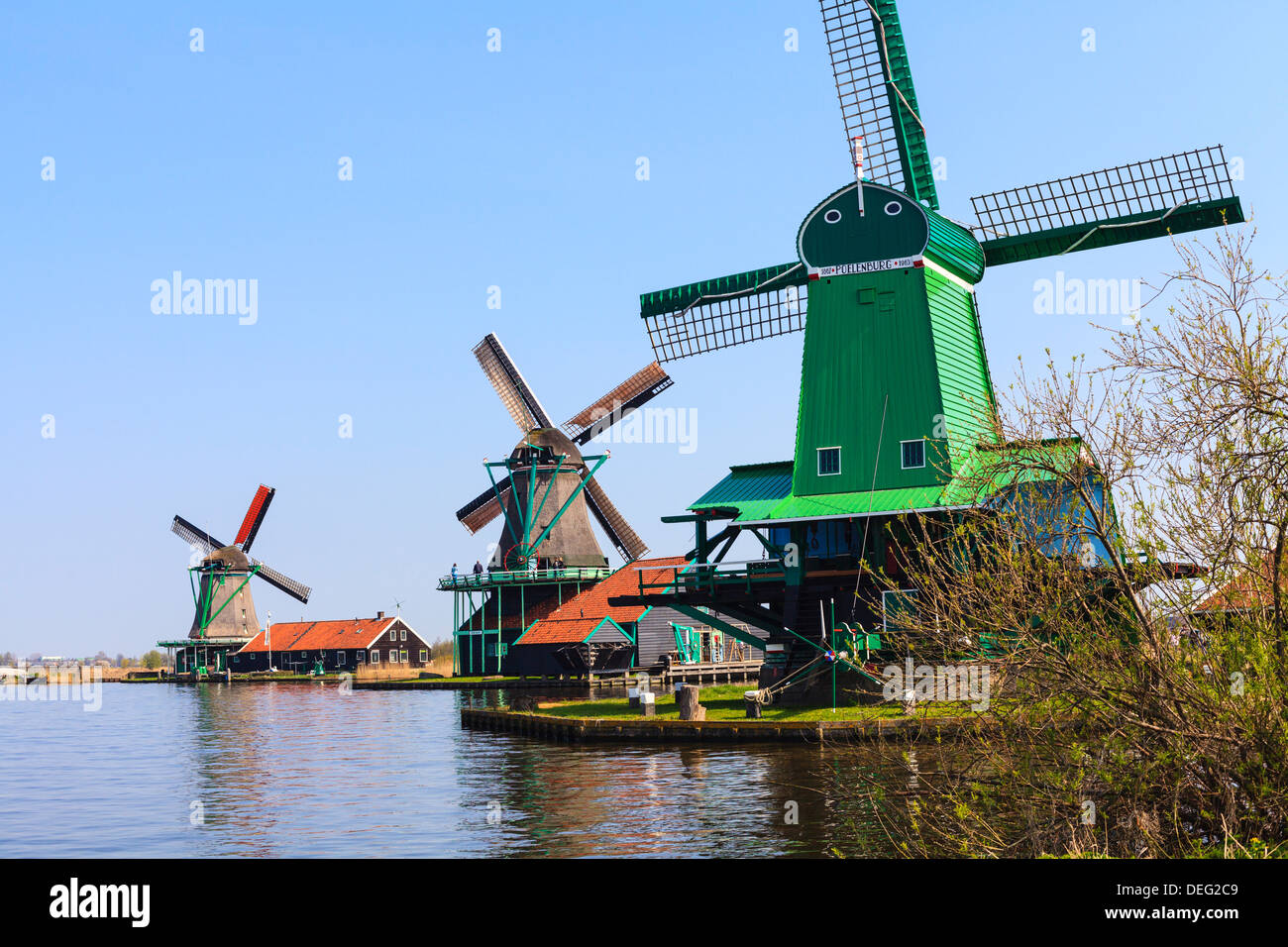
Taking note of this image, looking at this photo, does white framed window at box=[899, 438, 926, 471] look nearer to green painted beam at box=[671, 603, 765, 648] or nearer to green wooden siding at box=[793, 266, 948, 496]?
green wooden siding at box=[793, 266, 948, 496]

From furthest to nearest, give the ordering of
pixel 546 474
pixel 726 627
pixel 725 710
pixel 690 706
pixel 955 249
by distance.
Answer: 1. pixel 546 474
2. pixel 726 627
3. pixel 955 249
4. pixel 725 710
5. pixel 690 706

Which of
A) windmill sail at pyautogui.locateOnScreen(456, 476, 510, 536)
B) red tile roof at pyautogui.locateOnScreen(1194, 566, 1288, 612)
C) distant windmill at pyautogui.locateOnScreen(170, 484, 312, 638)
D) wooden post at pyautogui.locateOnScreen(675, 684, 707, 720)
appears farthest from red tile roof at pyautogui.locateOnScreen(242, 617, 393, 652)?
red tile roof at pyautogui.locateOnScreen(1194, 566, 1288, 612)

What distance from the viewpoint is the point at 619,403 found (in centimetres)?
6625

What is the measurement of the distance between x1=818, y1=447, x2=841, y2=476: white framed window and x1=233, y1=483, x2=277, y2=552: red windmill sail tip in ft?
242

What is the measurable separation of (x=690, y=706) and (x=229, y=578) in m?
77.0

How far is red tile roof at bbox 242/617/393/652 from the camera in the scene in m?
91.9

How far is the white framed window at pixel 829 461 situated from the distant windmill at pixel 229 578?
73978mm

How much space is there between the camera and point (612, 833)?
18.4 m

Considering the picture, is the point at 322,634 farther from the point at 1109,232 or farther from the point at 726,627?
the point at 1109,232

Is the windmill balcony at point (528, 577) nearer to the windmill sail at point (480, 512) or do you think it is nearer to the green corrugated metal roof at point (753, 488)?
the windmill sail at point (480, 512)
